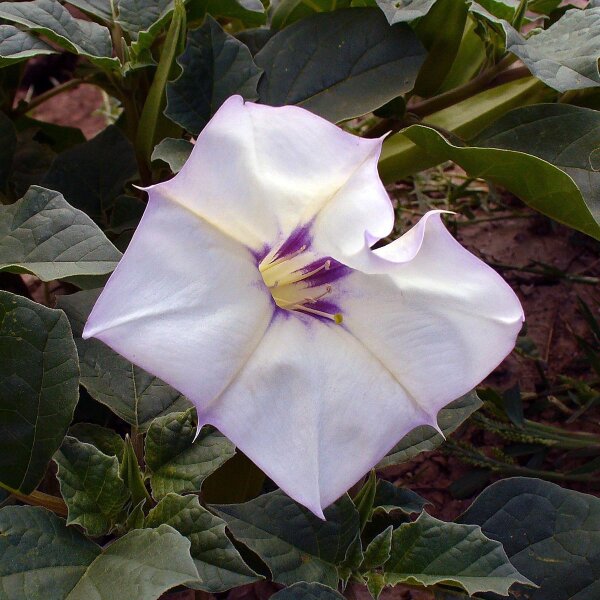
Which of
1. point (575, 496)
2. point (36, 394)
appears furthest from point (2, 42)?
point (575, 496)

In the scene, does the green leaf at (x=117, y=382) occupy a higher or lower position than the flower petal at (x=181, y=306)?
lower

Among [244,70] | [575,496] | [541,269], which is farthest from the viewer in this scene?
[541,269]

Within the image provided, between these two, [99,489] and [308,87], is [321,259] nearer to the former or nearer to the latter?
[99,489]

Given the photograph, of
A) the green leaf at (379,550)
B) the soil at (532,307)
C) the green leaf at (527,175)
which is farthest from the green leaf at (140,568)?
the soil at (532,307)

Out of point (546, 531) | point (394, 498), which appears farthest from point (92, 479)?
point (546, 531)

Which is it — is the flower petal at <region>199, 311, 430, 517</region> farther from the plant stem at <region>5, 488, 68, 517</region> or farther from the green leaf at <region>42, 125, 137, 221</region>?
the green leaf at <region>42, 125, 137, 221</region>

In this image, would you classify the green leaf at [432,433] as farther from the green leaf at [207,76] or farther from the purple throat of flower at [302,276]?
the green leaf at [207,76]

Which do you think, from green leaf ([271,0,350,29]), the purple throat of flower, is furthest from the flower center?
green leaf ([271,0,350,29])
